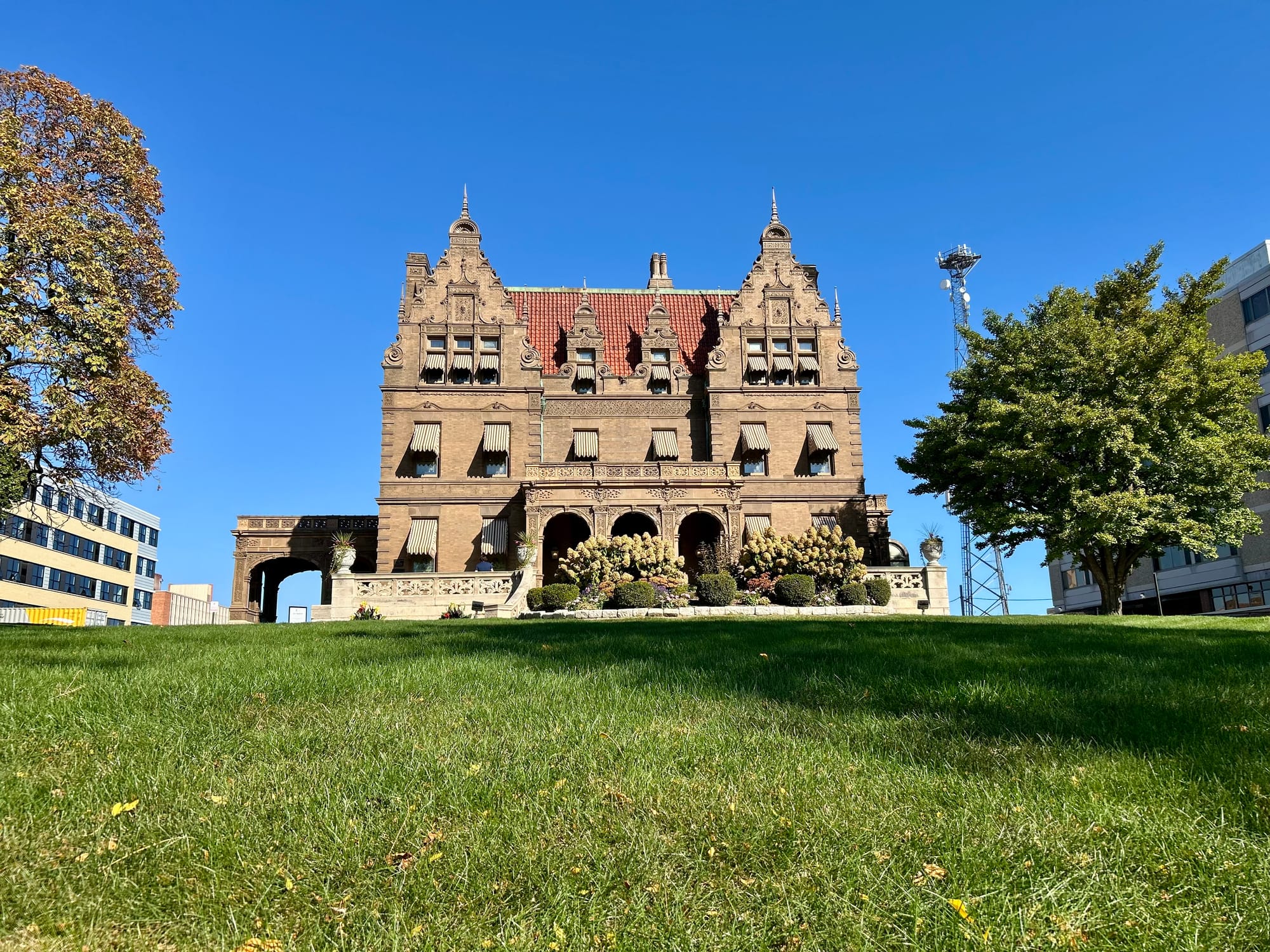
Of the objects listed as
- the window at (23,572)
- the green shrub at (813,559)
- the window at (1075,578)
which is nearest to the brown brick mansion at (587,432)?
the green shrub at (813,559)

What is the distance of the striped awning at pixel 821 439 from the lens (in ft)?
129

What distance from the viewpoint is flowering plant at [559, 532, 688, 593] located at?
94.7ft

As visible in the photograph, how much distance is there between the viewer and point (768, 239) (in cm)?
4347

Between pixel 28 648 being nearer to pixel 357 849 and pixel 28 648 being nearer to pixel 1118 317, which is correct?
pixel 357 849

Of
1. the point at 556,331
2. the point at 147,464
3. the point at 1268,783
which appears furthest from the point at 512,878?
the point at 556,331

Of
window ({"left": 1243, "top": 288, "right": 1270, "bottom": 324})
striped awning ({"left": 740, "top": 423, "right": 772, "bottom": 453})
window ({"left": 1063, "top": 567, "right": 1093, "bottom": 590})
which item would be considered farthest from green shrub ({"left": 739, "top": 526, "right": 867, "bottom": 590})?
window ({"left": 1063, "top": 567, "right": 1093, "bottom": 590})

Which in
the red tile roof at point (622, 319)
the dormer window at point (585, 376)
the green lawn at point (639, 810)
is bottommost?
the green lawn at point (639, 810)

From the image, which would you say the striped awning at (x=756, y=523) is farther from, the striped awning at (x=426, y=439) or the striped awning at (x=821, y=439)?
the striped awning at (x=426, y=439)

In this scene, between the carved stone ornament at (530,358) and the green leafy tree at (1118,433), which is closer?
the green leafy tree at (1118,433)

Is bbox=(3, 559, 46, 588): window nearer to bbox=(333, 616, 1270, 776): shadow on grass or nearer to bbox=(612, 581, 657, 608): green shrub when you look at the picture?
bbox=(612, 581, 657, 608): green shrub

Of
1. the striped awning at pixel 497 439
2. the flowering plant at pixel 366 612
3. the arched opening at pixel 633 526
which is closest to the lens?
the flowering plant at pixel 366 612

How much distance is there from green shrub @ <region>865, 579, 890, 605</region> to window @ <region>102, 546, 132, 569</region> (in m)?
73.7

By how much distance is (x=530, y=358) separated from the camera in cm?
4034

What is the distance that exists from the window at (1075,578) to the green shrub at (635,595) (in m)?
51.0
